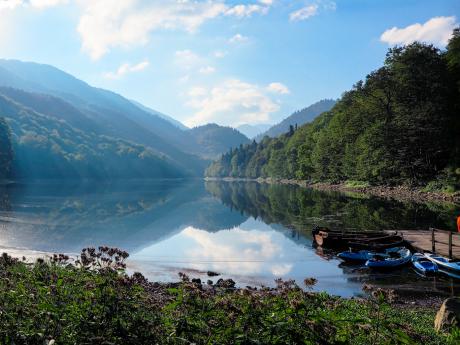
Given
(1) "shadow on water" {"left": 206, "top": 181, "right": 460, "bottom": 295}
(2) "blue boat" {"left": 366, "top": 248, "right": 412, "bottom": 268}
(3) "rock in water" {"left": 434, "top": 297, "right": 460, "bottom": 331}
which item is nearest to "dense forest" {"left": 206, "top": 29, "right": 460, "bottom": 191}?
(1) "shadow on water" {"left": 206, "top": 181, "right": 460, "bottom": 295}

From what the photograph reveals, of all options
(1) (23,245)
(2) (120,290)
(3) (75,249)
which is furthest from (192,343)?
(1) (23,245)

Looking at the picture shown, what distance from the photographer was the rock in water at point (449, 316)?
53.6 ft

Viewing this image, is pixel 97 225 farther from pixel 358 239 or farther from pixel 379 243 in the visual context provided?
pixel 379 243

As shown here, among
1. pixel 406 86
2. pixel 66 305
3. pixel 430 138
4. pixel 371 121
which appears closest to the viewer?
pixel 66 305

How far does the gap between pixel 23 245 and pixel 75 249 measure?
6.22 metres

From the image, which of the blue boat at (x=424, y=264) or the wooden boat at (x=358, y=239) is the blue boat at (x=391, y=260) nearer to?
the blue boat at (x=424, y=264)

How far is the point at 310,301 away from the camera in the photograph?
354 inches

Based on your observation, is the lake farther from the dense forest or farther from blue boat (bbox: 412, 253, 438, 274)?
the dense forest

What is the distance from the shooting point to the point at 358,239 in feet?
136

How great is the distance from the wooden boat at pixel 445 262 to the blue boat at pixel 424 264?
0.26m

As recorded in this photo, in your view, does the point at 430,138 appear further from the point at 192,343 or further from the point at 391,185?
the point at 192,343

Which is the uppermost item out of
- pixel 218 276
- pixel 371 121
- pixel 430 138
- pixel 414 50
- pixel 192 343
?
pixel 414 50

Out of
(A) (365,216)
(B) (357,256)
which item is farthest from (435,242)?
(A) (365,216)

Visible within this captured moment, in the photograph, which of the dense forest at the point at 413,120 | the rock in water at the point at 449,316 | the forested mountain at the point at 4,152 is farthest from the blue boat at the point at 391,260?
the forested mountain at the point at 4,152
